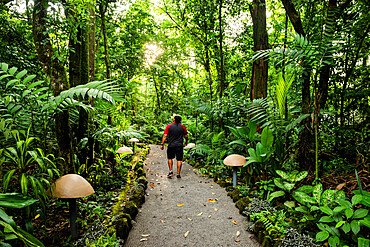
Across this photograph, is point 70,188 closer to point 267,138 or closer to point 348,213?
point 348,213

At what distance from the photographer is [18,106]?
2.33 m

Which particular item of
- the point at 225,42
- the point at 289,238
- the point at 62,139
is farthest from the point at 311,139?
the point at 225,42

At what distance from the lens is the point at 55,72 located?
2.80m

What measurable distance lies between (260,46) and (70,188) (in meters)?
4.56

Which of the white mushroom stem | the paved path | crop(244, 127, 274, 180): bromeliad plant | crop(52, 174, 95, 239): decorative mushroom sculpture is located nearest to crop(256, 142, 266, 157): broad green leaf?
crop(244, 127, 274, 180): bromeliad plant

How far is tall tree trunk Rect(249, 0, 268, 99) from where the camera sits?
4.61 metres

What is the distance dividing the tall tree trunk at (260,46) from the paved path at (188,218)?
8.24 ft

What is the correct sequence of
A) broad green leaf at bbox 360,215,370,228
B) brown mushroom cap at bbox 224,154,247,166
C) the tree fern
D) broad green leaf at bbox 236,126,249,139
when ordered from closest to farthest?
broad green leaf at bbox 360,215,370,228 → the tree fern → brown mushroom cap at bbox 224,154,247,166 → broad green leaf at bbox 236,126,249,139

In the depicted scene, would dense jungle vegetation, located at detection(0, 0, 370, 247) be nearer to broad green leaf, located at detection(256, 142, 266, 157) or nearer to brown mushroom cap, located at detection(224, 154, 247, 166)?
broad green leaf, located at detection(256, 142, 266, 157)

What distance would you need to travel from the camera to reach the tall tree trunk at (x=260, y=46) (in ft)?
15.1

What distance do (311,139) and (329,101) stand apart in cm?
193

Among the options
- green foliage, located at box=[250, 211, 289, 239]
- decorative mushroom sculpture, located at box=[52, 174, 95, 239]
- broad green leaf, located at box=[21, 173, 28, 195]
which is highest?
broad green leaf, located at box=[21, 173, 28, 195]

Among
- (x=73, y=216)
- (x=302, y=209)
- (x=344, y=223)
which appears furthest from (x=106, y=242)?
(x=344, y=223)

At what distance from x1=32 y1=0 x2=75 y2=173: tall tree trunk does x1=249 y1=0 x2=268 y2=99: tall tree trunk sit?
3927 mm
